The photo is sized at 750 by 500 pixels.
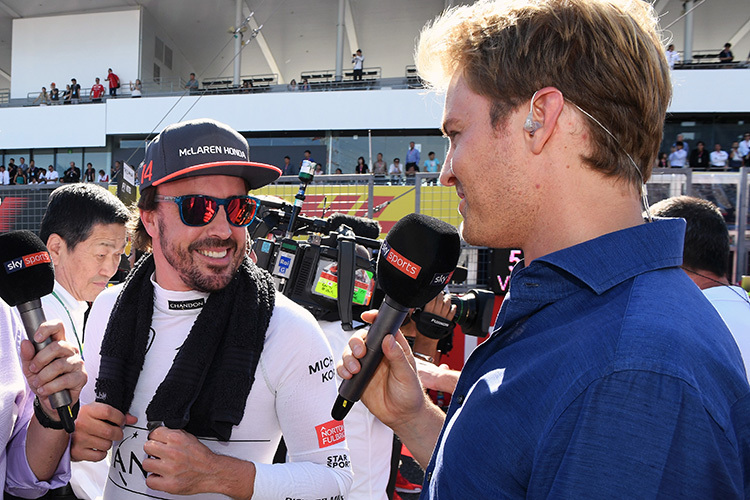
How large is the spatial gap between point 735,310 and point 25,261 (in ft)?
8.41

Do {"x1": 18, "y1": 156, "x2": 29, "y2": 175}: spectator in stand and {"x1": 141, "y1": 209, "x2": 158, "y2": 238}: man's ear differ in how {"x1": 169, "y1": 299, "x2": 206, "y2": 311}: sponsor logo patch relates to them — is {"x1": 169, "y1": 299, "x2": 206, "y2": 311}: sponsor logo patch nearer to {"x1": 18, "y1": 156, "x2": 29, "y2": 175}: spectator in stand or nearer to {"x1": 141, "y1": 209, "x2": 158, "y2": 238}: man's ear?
{"x1": 141, "y1": 209, "x2": 158, "y2": 238}: man's ear

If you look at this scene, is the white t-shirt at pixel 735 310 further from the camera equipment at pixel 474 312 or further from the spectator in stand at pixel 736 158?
the spectator in stand at pixel 736 158

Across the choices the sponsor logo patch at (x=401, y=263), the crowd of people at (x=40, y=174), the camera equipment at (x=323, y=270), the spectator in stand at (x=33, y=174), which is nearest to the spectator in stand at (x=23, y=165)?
the crowd of people at (x=40, y=174)

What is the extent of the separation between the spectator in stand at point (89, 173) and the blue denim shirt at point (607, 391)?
20.4 meters

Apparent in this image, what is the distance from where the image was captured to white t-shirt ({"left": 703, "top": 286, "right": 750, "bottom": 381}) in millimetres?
2117

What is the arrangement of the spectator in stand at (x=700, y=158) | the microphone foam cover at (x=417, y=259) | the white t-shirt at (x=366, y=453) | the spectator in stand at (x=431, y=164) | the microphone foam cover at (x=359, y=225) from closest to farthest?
1. the microphone foam cover at (x=417, y=259)
2. the white t-shirt at (x=366, y=453)
3. the microphone foam cover at (x=359, y=225)
4. the spectator in stand at (x=700, y=158)
5. the spectator in stand at (x=431, y=164)

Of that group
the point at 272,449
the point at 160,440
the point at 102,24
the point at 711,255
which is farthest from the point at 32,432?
the point at 102,24

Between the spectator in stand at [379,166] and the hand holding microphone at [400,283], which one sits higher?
the spectator in stand at [379,166]

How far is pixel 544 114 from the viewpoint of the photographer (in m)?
0.98

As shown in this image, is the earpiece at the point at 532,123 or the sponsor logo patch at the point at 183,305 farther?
the sponsor logo patch at the point at 183,305

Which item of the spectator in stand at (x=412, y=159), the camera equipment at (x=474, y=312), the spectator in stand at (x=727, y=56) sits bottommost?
the camera equipment at (x=474, y=312)

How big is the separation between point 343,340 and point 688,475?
213cm

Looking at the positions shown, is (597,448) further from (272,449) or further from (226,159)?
(226,159)

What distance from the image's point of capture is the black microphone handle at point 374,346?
1.24 meters
